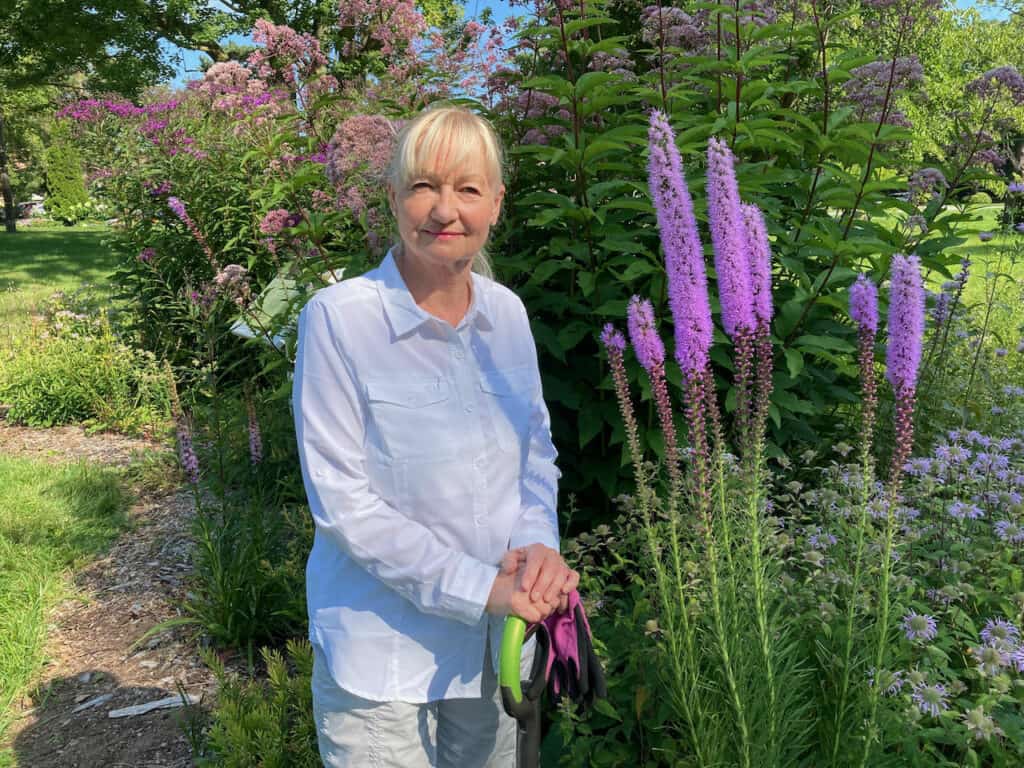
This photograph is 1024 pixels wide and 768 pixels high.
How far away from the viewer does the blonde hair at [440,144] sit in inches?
73.7

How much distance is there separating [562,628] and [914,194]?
Result: 3.49 meters

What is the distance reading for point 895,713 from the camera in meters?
2.13

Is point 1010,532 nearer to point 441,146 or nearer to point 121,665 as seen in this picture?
point 441,146

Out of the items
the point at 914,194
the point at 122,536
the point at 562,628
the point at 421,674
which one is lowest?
the point at 122,536

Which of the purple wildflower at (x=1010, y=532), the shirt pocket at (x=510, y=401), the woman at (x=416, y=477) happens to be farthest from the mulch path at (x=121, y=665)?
the purple wildflower at (x=1010, y=532)

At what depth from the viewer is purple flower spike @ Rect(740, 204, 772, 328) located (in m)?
1.73

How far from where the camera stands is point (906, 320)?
159 cm

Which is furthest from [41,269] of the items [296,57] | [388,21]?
[388,21]

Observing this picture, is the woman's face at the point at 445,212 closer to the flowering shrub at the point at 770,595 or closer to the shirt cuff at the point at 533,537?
the flowering shrub at the point at 770,595

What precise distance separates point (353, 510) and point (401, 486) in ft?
0.56

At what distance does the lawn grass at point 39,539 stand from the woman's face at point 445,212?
320 centimetres

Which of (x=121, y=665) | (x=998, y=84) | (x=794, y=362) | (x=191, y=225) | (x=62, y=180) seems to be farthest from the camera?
(x=62, y=180)

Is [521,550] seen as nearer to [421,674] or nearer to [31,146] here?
[421,674]

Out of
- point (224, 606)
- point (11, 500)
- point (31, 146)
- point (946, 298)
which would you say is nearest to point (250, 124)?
point (224, 606)
